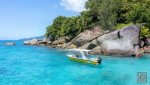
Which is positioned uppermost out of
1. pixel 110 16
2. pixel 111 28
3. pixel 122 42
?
pixel 110 16

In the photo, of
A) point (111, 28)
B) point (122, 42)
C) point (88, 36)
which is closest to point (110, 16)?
point (111, 28)

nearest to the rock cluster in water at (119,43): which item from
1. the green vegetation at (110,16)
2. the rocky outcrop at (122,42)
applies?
the rocky outcrop at (122,42)

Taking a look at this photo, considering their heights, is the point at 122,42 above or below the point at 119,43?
above

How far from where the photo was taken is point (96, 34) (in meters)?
70.9

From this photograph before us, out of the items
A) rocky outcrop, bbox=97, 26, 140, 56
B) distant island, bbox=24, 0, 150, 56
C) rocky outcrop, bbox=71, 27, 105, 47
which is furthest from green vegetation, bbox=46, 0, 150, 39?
rocky outcrop, bbox=97, 26, 140, 56

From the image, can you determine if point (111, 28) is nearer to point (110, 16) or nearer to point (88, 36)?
point (110, 16)

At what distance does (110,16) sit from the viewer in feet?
248

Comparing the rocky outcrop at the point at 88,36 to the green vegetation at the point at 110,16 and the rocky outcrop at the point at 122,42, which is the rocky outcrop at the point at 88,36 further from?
the rocky outcrop at the point at 122,42

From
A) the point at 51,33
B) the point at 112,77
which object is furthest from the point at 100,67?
the point at 51,33

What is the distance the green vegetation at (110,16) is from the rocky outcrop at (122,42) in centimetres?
761

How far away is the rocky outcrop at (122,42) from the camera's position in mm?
56406

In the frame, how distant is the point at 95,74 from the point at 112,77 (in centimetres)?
321

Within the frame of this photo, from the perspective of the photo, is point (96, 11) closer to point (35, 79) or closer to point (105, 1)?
point (105, 1)

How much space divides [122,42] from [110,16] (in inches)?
766
